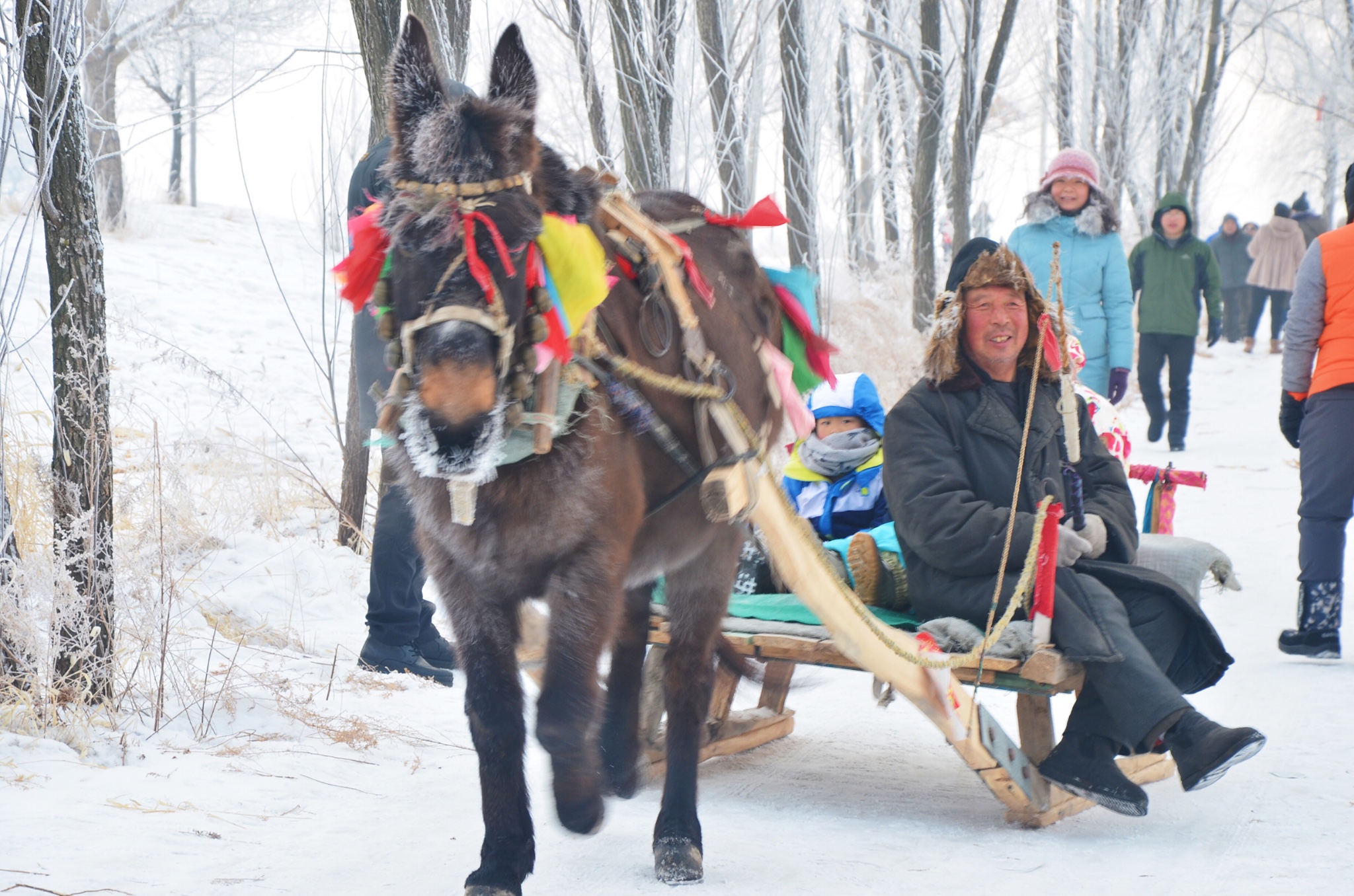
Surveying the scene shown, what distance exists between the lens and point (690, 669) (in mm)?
3055

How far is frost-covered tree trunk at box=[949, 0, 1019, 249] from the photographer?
11.6 meters

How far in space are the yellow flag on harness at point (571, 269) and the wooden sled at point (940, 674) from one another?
2.66 ft

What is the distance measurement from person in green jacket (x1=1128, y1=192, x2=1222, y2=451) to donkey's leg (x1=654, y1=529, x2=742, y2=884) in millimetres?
8107

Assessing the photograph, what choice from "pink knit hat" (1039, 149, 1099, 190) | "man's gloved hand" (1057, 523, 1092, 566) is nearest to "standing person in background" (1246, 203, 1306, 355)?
"pink knit hat" (1039, 149, 1099, 190)

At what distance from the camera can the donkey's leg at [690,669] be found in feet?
9.35

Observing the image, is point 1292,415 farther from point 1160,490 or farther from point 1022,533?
point 1022,533

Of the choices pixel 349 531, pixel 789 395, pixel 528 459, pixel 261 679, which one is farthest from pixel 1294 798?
pixel 349 531

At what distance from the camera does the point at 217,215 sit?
18.0m

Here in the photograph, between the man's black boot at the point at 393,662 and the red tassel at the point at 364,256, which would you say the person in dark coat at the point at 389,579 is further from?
the red tassel at the point at 364,256

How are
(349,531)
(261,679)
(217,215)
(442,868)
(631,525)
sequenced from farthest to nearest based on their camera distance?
(217,215), (349,531), (261,679), (442,868), (631,525)

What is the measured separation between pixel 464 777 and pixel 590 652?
1420 mm

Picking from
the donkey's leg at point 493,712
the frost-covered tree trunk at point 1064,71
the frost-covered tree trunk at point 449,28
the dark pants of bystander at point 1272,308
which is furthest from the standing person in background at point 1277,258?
the donkey's leg at point 493,712

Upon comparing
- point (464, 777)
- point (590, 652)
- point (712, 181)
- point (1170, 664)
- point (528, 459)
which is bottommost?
point (464, 777)

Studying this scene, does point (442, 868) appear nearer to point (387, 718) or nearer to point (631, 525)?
point (631, 525)
